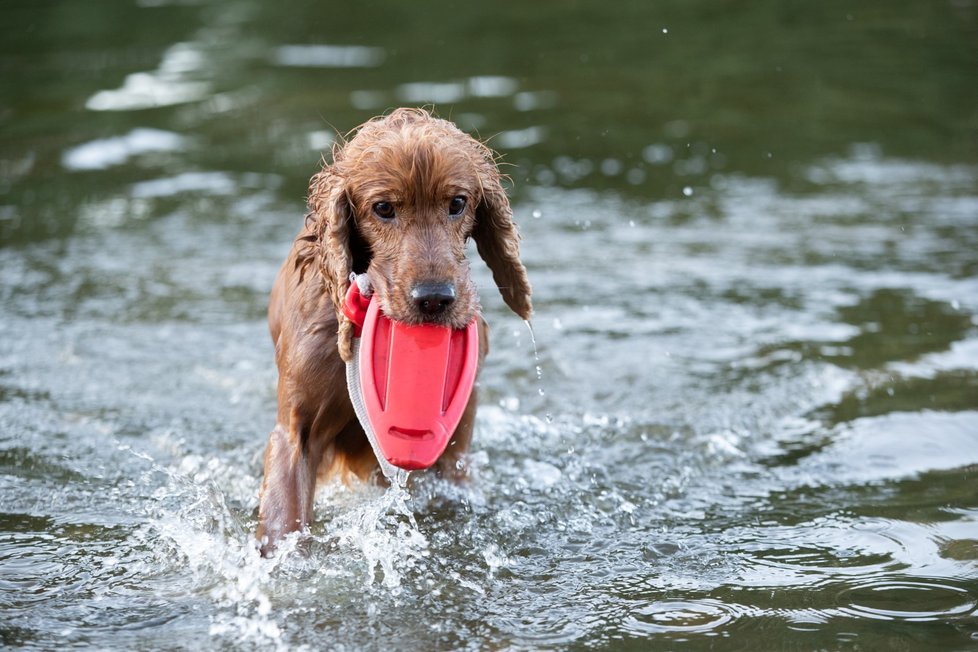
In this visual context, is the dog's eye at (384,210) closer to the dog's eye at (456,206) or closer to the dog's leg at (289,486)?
the dog's eye at (456,206)

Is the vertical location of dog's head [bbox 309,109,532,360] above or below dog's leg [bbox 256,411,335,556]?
above

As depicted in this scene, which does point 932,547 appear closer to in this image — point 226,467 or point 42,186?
point 226,467

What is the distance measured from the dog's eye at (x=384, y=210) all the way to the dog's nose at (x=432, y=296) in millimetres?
316

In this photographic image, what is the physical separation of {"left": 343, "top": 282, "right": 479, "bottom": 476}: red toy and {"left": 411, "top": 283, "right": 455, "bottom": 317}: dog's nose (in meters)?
0.16

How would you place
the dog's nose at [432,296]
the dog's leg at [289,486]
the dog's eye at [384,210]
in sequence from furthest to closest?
the dog's leg at [289,486], the dog's eye at [384,210], the dog's nose at [432,296]

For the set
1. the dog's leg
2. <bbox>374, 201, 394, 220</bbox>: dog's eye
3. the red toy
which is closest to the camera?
<bbox>374, 201, 394, 220</bbox>: dog's eye

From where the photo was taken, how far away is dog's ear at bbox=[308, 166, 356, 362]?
451 centimetres

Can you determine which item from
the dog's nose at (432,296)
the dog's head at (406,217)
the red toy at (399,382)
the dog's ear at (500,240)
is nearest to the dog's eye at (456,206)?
the dog's head at (406,217)

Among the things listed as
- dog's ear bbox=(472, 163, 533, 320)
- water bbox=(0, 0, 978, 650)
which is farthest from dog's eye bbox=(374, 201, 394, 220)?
water bbox=(0, 0, 978, 650)

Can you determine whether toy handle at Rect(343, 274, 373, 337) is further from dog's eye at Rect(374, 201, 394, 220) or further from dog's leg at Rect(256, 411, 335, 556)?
dog's leg at Rect(256, 411, 335, 556)

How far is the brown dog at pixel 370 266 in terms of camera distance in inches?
172

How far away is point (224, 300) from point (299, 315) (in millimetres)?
3608

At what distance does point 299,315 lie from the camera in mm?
5000

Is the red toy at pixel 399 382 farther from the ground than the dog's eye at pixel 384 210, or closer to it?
closer to it
